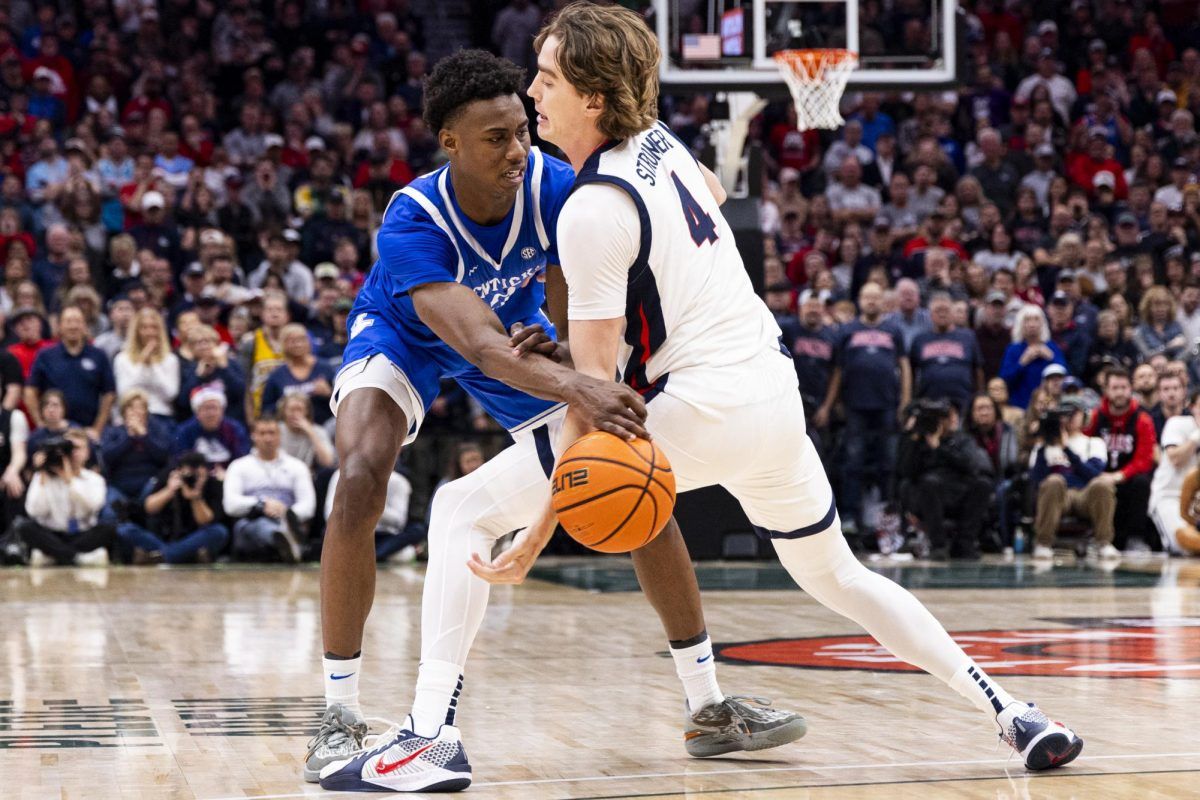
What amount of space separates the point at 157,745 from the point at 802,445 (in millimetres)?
2133

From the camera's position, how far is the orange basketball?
3.99 m

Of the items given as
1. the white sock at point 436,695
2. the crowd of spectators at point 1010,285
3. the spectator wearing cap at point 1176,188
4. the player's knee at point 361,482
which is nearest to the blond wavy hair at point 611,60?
the player's knee at point 361,482

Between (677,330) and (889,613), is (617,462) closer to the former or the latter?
(677,330)

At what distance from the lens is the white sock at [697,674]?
194 inches

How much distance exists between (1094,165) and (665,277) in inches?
601

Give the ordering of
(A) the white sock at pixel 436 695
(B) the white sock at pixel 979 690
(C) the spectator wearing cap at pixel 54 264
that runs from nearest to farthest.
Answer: (A) the white sock at pixel 436 695
(B) the white sock at pixel 979 690
(C) the spectator wearing cap at pixel 54 264

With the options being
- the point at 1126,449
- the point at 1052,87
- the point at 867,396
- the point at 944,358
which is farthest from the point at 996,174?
the point at 867,396

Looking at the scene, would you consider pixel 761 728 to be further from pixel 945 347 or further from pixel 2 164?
pixel 2 164

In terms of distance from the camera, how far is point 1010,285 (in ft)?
51.4

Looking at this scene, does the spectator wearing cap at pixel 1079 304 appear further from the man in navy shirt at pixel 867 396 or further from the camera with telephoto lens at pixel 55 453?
the camera with telephoto lens at pixel 55 453

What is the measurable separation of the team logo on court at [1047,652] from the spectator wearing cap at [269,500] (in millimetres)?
5979

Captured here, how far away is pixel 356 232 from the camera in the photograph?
1608cm

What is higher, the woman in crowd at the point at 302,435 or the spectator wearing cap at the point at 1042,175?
the spectator wearing cap at the point at 1042,175

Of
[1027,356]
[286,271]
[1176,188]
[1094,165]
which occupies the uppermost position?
[1094,165]
